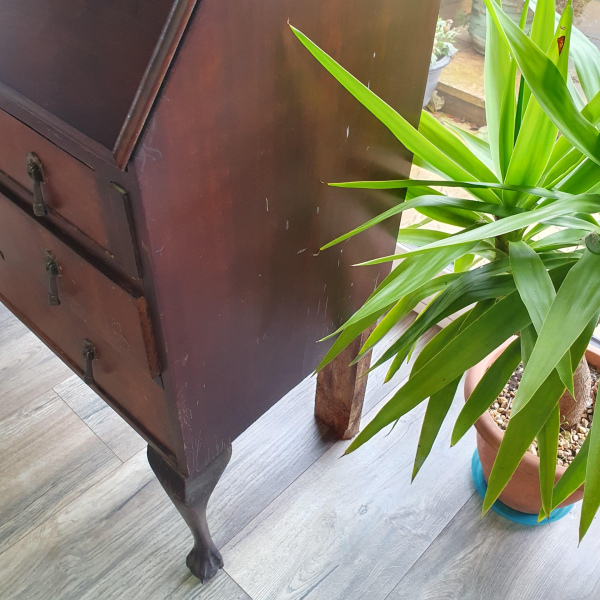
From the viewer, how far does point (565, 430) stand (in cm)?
106

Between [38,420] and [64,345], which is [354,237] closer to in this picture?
[64,345]

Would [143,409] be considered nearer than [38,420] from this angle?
Yes

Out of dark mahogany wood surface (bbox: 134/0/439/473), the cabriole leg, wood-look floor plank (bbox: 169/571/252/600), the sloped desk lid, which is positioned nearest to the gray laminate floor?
wood-look floor plank (bbox: 169/571/252/600)

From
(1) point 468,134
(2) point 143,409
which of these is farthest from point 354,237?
(2) point 143,409

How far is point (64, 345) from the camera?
91 cm

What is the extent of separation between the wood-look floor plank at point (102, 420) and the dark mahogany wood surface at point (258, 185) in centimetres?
49

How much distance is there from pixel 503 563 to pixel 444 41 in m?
1.05

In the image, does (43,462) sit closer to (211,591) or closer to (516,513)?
(211,591)

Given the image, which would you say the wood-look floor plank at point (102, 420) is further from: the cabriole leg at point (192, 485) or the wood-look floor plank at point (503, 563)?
the wood-look floor plank at point (503, 563)

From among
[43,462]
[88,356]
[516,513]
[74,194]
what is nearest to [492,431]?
[516,513]

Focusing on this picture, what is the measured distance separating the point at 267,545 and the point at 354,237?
2.01 feet

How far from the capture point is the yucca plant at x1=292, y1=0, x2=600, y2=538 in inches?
24.3

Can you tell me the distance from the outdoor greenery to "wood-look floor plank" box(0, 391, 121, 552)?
1.08 metres

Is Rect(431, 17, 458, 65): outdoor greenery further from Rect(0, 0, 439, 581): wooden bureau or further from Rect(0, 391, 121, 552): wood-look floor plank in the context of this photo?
Rect(0, 391, 121, 552): wood-look floor plank
